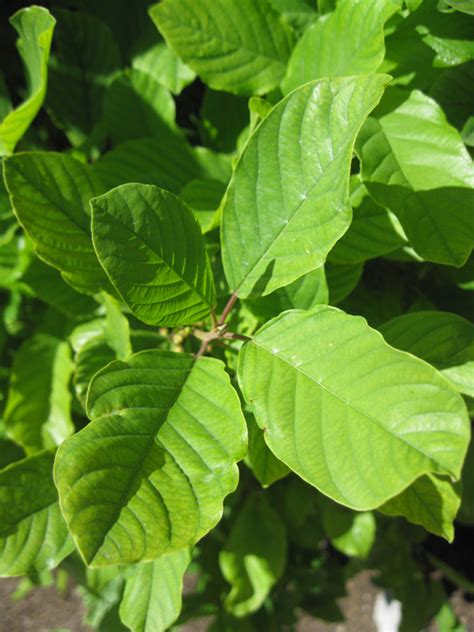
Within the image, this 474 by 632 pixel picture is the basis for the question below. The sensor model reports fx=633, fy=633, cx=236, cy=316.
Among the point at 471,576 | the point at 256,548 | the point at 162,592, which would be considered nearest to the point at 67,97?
the point at 162,592

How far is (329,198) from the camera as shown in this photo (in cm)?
84

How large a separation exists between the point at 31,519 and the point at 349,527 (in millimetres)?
1183

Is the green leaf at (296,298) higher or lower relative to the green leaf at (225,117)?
lower

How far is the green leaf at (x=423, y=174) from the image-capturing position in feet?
3.10

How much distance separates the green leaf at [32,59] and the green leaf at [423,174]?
0.51 metres

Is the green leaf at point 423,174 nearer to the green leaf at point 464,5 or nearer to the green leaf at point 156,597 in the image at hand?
the green leaf at point 464,5

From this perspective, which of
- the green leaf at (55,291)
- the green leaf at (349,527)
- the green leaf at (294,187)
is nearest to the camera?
the green leaf at (294,187)

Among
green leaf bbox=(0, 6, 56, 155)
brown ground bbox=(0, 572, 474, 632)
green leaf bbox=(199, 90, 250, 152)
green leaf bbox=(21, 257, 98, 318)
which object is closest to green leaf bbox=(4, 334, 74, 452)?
green leaf bbox=(21, 257, 98, 318)

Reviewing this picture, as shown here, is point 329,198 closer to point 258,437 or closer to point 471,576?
point 258,437

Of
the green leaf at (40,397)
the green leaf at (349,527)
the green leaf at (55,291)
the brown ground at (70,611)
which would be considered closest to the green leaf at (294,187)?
the green leaf at (55,291)

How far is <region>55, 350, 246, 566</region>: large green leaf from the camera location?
731 mm

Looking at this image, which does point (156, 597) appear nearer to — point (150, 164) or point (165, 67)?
point (150, 164)

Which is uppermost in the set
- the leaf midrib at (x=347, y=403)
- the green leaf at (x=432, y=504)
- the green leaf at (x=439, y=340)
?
the leaf midrib at (x=347, y=403)

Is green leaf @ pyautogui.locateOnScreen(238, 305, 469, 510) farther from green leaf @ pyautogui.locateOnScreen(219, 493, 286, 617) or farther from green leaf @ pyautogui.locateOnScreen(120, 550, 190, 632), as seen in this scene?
green leaf @ pyautogui.locateOnScreen(219, 493, 286, 617)
